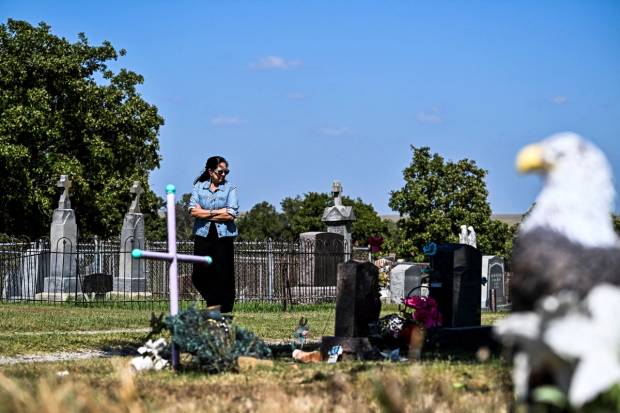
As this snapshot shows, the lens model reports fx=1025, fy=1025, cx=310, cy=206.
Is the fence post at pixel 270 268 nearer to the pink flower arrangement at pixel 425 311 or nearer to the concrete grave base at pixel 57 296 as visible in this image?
the concrete grave base at pixel 57 296

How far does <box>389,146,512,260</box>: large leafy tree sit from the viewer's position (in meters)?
62.1

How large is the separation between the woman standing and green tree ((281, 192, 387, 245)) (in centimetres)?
6365

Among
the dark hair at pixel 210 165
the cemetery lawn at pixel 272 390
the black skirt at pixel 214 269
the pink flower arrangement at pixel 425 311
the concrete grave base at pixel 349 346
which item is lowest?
the concrete grave base at pixel 349 346

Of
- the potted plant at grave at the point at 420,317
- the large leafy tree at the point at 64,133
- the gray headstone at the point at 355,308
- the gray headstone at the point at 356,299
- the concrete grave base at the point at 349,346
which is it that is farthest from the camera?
the large leafy tree at the point at 64,133

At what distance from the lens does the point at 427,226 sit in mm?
62406

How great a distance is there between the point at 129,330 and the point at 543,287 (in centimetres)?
1164

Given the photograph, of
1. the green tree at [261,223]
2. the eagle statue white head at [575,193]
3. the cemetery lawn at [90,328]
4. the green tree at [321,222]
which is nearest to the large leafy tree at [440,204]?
the green tree at [321,222]

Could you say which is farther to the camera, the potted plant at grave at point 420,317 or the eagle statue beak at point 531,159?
the potted plant at grave at point 420,317

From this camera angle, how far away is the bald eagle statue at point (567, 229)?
11.9 feet

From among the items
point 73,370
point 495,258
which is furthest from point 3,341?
point 495,258

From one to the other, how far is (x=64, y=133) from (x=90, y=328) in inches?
1089

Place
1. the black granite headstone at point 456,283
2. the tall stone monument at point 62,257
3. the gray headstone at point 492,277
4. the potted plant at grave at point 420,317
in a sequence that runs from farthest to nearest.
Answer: the gray headstone at point 492,277 → the tall stone monument at point 62,257 → the black granite headstone at point 456,283 → the potted plant at grave at point 420,317

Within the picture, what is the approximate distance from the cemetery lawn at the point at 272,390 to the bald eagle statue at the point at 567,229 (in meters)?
0.78

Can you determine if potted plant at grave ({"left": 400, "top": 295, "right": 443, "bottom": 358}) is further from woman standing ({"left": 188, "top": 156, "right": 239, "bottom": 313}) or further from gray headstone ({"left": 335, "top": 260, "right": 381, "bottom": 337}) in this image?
woman standing ({"left": 188, "top": 156, "right": 239, "bottom": 313})
